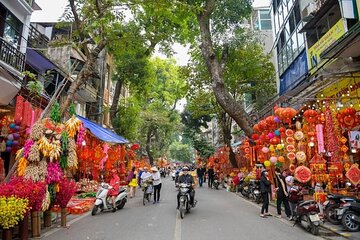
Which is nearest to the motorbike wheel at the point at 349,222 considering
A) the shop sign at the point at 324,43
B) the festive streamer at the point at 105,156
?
the shop sign at the point at 324,43

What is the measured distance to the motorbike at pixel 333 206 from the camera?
8199mm

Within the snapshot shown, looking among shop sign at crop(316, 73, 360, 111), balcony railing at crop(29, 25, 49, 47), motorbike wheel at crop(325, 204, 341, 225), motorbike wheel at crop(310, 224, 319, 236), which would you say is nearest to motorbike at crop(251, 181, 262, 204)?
motorbike wheel at crop(325, 204, 341, 225)

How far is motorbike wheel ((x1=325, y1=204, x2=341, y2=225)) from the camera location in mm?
8234

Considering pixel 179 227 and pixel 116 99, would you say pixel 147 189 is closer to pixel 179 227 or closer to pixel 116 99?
pixel 179 227

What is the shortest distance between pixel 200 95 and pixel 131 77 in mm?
5981

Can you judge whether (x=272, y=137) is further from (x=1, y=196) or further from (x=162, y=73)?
(x=162, y=73)

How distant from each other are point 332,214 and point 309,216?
4.57 ft

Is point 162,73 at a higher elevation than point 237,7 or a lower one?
higher

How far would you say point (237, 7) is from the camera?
658 inches

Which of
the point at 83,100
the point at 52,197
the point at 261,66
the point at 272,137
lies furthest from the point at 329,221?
the point at 83,100

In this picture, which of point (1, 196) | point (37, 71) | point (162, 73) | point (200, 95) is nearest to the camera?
point (1, 196)

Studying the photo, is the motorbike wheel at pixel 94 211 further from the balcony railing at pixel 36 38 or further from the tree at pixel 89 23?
the balcony railing at pixel 36 38

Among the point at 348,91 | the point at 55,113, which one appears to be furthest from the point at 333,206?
the point at 55,113

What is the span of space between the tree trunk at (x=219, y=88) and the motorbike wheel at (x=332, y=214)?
17.7 ft
